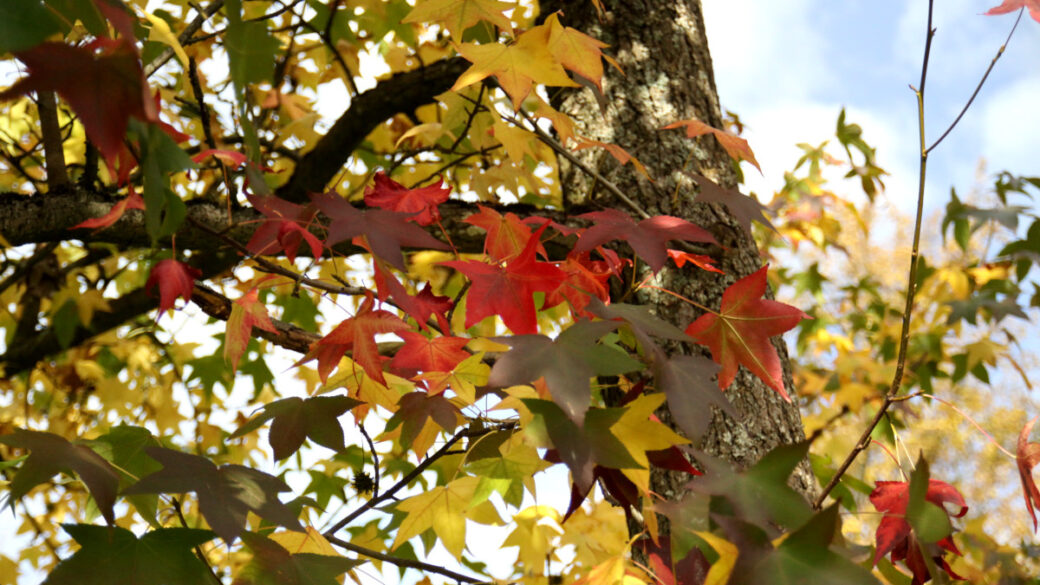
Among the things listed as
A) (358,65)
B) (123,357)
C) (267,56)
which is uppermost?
(358,65)

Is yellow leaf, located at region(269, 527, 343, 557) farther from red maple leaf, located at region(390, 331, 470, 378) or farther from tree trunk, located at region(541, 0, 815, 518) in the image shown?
tree trunk, located at region(541, 0, 815, 518)

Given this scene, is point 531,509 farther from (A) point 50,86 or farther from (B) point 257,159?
(A) point 50,86

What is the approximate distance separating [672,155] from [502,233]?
0.69 m

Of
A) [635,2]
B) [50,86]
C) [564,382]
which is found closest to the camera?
[50,86]

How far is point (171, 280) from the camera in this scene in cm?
93

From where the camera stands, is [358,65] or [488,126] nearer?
[488,126]

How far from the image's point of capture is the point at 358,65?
223cm

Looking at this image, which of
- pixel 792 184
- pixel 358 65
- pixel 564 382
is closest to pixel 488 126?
pixel 358 65

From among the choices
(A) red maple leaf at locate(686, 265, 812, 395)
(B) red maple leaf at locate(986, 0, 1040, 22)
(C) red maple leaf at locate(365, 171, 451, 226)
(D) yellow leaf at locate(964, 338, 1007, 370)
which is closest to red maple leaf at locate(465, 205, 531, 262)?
(C) red maple leaf at locate(365, 171, 451, 226)

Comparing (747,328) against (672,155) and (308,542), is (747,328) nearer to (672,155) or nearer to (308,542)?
(308,542)

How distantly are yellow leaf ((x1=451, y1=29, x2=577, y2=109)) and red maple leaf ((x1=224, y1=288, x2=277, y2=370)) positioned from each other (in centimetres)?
42

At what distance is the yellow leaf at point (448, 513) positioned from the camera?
3.40 feet

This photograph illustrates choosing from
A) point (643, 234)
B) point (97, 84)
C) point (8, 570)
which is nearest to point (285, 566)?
point (97, 84)

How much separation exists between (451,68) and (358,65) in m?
0.49
